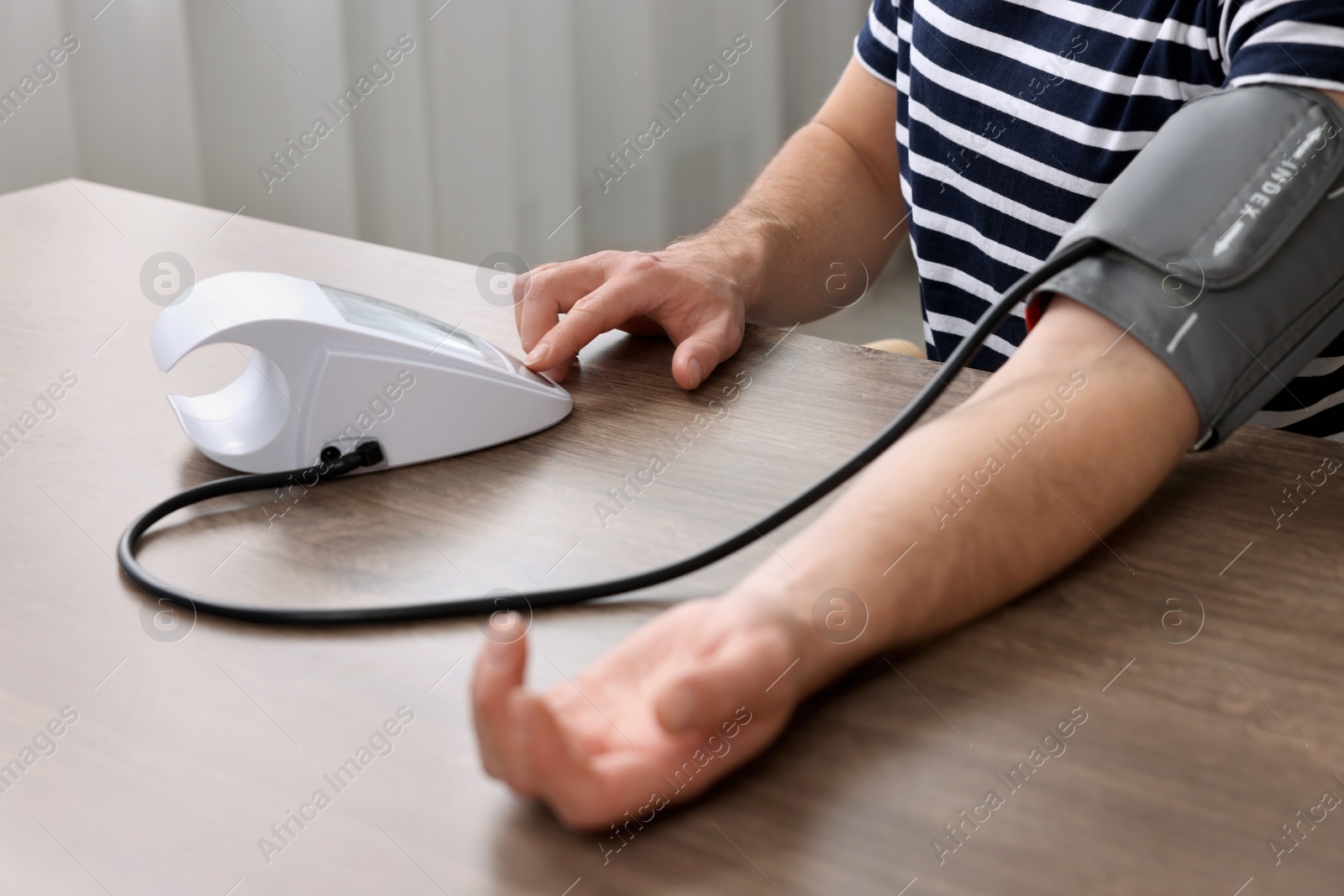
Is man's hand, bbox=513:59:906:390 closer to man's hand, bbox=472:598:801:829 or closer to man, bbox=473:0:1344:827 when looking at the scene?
man, bbox=473:0:1344:827

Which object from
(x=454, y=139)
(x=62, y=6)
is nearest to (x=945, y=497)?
(x=62, y=6)

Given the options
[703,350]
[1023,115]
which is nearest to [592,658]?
[703,350]

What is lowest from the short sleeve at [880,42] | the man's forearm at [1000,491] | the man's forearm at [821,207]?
the man's forearm at [821,207]

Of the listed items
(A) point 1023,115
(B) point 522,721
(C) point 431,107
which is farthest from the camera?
(C) point 431,107

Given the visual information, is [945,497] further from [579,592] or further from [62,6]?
[62,6]

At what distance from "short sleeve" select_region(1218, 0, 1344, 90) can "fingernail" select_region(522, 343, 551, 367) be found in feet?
1.37

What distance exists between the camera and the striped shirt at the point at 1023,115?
0.77 metres

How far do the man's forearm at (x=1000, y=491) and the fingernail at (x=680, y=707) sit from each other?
0.07m

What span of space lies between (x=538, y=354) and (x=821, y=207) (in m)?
0.42

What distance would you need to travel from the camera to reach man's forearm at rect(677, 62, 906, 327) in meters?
0.93

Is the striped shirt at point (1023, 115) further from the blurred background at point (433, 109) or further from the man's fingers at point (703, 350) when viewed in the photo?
the blurred background at point (433, 109)

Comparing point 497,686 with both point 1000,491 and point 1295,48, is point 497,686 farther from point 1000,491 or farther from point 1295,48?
point 1295,48

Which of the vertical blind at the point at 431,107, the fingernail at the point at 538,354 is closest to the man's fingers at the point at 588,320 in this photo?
the fingernail at the point at 538,354

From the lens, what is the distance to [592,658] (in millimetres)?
470
